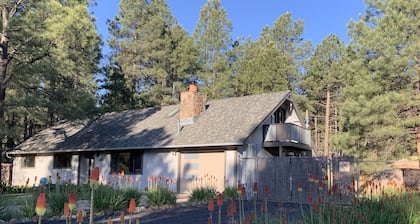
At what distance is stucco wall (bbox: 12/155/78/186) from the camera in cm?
2448

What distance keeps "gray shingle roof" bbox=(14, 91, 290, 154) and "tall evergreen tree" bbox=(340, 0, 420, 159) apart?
408 cm

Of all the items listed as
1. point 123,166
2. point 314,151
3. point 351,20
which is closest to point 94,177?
point 123,166

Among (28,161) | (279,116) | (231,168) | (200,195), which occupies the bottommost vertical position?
(200,195)

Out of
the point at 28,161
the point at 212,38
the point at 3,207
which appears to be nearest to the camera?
the point at 3,207

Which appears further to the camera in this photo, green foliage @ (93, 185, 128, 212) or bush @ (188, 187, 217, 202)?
bush @ (188, 187, 217, 202)

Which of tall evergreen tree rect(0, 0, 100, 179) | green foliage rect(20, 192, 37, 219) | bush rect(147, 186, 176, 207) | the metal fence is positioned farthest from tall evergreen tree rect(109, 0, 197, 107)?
green foliage rect(20, 192, 37, 219)

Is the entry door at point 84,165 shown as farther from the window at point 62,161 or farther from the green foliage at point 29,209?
the green foliage at point 29,209

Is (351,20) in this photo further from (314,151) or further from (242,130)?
(242,130)

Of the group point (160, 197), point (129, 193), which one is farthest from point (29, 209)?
point (160, 197)

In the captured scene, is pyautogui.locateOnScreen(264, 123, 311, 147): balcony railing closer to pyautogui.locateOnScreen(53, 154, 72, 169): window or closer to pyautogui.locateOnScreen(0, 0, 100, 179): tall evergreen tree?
pyautogui.locateOnScreen(0, 0, 100, 179): tall evergreen tree

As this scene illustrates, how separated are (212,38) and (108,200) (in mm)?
29566

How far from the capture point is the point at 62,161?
83.1 feet

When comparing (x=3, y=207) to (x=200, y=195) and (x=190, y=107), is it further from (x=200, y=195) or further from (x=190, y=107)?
(x=190, y=107)

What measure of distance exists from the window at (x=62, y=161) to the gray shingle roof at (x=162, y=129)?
0.74 m
